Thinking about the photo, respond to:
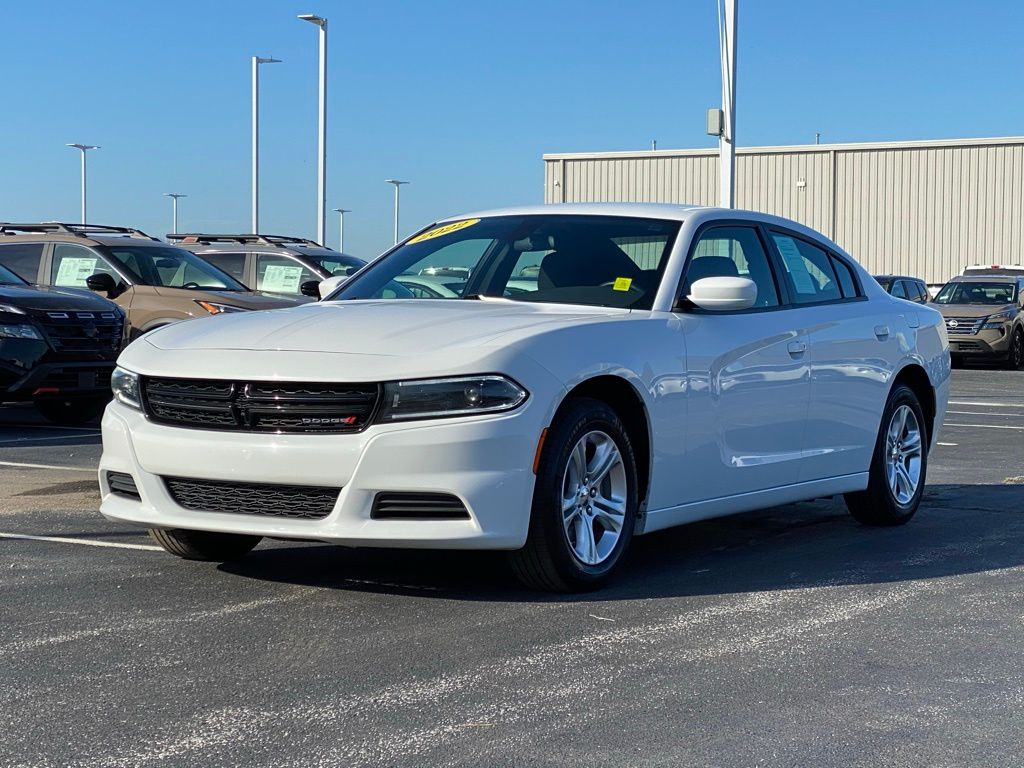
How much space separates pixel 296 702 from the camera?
4363mm

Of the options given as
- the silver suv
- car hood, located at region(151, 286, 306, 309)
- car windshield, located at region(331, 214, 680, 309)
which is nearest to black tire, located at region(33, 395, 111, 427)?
car hood, located at region(151, 286, 306, 309)

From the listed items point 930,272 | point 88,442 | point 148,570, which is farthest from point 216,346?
point 930,272

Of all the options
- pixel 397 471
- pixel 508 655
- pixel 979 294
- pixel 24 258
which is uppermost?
pixel 24 258

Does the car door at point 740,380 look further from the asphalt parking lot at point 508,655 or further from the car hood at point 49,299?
the car hood at point 49,299

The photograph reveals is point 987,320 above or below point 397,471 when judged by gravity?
above

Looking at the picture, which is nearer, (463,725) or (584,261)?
(463,725)

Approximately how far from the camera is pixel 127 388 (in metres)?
6.06

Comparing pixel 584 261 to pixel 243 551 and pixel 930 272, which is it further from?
pixel 930 272

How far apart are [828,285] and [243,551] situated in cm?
319

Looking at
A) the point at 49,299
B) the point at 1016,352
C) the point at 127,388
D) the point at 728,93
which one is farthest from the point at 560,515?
the point at 1016,352

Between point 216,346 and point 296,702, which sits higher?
point 216,346

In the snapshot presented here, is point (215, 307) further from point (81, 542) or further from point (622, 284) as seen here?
point (622, 284)

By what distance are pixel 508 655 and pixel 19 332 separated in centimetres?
858

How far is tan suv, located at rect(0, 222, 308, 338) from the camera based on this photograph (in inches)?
604
